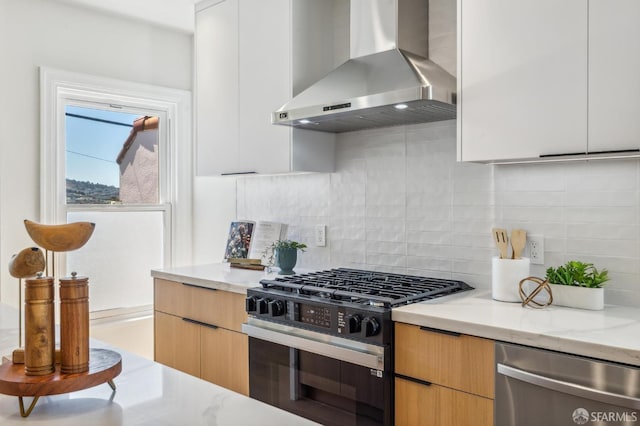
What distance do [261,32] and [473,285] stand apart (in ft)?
5.84

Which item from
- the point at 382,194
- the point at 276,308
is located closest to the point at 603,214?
the point at 382,194

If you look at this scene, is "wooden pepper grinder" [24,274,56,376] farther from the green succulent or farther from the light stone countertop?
the green succulent

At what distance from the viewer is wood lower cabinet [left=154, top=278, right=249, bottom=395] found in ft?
8.80

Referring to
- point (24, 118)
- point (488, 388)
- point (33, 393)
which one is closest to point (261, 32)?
point (24, 118)

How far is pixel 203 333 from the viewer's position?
114 inches

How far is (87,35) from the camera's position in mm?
3420

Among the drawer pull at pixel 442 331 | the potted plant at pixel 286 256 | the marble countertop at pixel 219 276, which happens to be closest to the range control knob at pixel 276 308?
the marble countertop at pixel 219 276

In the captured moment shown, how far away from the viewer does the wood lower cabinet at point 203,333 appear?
8.80 ft

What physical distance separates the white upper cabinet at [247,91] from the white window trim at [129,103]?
588 millimetres

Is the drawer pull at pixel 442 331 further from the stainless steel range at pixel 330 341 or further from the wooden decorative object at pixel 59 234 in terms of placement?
the wooden decorative object at pixel 59 234

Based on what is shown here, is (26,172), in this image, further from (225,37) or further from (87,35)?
(225,37)

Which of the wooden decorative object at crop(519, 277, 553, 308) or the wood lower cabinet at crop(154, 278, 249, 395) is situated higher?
the wooden decorative object at crop(519, 277, 553, 308)

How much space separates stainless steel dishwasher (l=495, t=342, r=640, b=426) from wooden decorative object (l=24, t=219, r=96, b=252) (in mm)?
1275

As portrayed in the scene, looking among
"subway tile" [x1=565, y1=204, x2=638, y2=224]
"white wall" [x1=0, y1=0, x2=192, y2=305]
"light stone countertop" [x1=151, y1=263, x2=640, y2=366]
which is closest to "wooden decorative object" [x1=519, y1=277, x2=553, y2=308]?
"light stone countertop" [x1=151, y1=263, x2=640, y2=366]
